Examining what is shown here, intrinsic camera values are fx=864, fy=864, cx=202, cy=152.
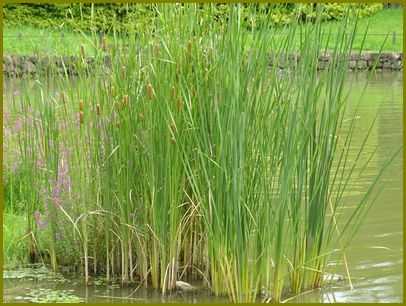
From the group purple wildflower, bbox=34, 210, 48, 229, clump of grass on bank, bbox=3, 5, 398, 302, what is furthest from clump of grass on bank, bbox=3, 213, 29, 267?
clump of grass on bank, bbox=3, 5, 398, 302

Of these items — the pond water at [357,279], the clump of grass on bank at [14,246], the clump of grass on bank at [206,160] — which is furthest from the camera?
the clump of grass on bank at [14,246]

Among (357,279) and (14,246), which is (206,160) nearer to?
(357,279)

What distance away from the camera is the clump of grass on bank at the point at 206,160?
180 inches

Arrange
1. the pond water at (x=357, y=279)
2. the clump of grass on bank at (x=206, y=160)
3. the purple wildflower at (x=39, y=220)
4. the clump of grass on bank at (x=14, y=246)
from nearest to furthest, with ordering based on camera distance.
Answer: the clump of grass on bank at (x=206, y=160) → the pond water at (x=357, y=279) → the purple wildflower at (x=39, y=220) → the clump of grass on bank at (x=14, y=246)

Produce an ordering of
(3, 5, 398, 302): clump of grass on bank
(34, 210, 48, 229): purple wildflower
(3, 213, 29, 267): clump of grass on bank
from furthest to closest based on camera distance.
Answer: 1. (3, 213, 29, 267): clump of grass on bank
2. (34, 210, 48, 229): purple wildflower
3. (3, 5, 398, 302): clump of grass on bank

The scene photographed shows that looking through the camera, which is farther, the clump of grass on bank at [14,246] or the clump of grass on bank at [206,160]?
the clump of grass on bank at [14,246]

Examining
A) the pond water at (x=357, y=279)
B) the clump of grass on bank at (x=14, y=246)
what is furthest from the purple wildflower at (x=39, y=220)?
the pond water at (x=357, y=279)

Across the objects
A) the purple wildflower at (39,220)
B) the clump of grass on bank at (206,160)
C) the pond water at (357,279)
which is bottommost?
the pond water at (357,279)

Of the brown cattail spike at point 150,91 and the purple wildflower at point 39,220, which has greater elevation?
the brown cattail spike at point 150,91

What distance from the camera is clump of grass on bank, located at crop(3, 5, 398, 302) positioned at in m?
4.57

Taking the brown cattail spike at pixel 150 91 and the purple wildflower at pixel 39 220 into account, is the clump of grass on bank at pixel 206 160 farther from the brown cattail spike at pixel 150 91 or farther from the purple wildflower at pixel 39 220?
the purple wildflower at pixel 39 220

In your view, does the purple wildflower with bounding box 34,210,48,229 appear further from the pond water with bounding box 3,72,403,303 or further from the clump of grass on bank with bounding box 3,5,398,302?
the pond water with bounding box 3,72,403,303

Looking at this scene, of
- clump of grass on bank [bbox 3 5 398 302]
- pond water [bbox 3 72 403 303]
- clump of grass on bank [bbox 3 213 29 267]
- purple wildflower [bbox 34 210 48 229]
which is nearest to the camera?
clump of grass on bank [bbox 3 5 398 302]

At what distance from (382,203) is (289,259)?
3187 mm
